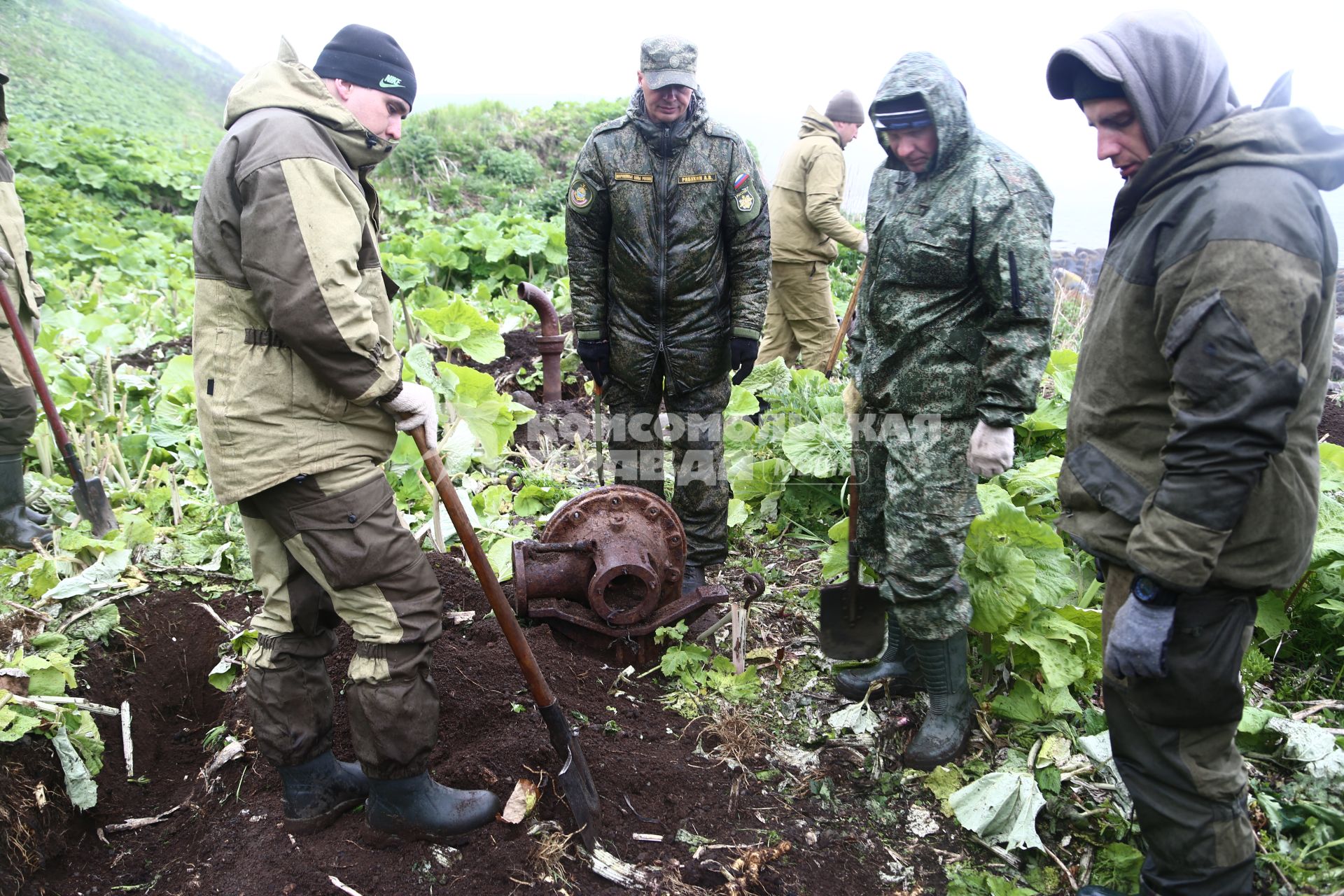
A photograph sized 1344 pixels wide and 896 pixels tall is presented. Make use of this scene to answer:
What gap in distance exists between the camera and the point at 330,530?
2.16 meters

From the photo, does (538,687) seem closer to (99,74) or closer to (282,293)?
(282,293)

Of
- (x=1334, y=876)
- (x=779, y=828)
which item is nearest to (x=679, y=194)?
(x=779, y=828)

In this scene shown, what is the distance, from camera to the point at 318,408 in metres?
2.17

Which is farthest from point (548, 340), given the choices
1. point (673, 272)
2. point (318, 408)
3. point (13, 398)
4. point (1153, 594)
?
point (1153, 594)

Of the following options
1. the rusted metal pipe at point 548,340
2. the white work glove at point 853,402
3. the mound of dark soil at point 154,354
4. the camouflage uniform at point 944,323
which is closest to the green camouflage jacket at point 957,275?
the camouflage uniform at point 944,323

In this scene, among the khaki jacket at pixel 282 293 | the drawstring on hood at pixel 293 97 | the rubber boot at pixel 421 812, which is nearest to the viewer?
the khaki jacket at pixel 282 293

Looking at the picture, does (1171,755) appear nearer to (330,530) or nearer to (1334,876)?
(1334,876)

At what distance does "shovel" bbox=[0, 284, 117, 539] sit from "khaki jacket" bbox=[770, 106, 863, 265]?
4.52 meters

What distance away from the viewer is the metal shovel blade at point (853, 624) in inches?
130

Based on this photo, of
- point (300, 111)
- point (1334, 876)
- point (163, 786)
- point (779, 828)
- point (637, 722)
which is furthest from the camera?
point (637, 722)

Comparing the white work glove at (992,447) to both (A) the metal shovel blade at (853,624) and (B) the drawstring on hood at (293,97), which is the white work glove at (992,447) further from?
(B) the drawstring on hood at (293,97)

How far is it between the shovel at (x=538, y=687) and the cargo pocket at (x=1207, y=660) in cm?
153

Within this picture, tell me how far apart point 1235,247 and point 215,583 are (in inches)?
151

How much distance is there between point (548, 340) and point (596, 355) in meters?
1.76
